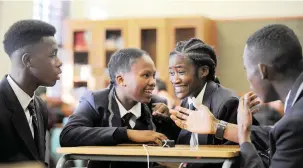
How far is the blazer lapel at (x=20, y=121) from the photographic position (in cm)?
209

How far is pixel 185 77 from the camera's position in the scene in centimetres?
236

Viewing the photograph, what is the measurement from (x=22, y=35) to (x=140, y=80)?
56cm

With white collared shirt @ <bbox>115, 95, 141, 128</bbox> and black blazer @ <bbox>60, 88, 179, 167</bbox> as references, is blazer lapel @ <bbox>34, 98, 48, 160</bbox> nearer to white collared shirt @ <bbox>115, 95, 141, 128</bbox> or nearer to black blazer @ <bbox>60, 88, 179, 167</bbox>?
black blazer @ <bbox>60, 88, 179, 167</bbox>

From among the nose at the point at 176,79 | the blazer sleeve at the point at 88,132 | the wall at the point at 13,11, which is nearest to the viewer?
the blazer sleeve at the point at 88,132

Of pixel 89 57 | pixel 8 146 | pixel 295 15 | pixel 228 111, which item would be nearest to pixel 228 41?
pixel 295 15

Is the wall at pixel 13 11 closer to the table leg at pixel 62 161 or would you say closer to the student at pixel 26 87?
the student at pixel 26 87

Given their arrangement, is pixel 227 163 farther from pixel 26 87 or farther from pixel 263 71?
pixel 26 87

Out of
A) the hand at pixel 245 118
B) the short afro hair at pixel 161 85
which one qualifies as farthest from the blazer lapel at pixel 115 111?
the short afro hair at pixel 161 85

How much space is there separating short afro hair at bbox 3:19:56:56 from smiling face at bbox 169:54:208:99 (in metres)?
0.61

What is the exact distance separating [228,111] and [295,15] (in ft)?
13.4

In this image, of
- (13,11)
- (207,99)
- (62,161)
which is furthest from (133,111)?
(13,11)

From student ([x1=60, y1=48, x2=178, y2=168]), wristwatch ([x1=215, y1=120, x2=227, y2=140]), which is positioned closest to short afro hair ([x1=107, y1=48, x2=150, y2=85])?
student ([x1=60, y1=48, x2=178, y2=168])

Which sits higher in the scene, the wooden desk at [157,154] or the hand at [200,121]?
the hand at [200,121]

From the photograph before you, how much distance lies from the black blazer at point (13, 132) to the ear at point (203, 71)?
2.63 feet
